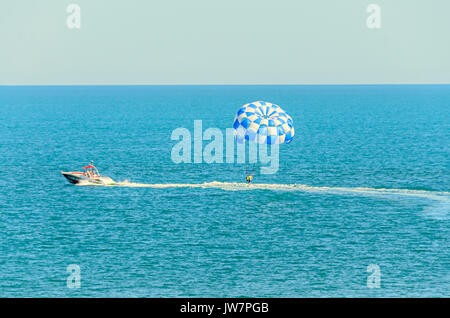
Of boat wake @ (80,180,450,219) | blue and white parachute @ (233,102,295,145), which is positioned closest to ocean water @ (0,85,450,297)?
boat wake @ (80,180,450,219)

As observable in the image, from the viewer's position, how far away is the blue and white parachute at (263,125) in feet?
273

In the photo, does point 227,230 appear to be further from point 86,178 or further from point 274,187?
point 86,178

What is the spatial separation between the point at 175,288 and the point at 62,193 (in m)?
45.1

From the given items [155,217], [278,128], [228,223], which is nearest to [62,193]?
[155,217]

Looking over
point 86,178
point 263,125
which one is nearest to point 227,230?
point 263,125

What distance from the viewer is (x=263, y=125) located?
8331cm

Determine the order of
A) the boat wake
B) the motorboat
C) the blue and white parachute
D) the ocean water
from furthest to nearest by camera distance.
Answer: the motorboat → the boat wake → the blue and white parachute → the ocean water

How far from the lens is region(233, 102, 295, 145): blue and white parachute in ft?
273

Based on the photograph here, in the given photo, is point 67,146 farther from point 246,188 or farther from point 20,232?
point 20,232

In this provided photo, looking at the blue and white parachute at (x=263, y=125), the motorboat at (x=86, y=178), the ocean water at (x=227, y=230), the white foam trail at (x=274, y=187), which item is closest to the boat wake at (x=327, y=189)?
the white foam trail at (x=274, y=187)

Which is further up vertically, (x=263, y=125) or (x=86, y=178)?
(x=263, y=125)

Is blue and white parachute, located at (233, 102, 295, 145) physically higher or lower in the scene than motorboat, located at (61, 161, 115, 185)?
higher

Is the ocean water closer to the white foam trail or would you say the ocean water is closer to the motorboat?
the white foam trail

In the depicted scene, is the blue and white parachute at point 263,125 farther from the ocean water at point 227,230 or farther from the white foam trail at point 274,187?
the white foam trail at point 274,187
